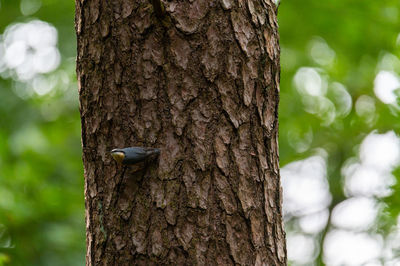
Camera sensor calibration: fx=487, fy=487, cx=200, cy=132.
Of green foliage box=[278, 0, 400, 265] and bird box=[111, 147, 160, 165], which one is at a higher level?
green foliage box=[278, 0, 400, 265]

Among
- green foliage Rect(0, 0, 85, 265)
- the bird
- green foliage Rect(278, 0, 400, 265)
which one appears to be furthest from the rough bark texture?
green foliage Rect(278, 0, 400, 265)

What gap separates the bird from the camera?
1.58 meters

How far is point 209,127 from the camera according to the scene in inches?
64.9

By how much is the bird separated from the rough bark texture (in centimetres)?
4

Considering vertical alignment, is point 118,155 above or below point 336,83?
below

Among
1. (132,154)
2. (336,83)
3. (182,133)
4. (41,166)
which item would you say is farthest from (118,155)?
(336,83)

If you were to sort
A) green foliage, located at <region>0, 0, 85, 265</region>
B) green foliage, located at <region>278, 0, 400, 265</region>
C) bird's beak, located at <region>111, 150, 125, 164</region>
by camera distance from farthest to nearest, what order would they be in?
green foliage, located at <region>278, 0, 400, 265</region>
green foliage, located at <region>0, 0, 85, 265</region>
bird's beak, located at <region>111, 150, 125, 164</region>

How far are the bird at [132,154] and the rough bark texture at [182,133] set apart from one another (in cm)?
4

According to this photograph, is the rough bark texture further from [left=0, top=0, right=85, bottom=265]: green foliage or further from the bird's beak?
[left=0, top=0, right=85, bottom=265]: green foliage

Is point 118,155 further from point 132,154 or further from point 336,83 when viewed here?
point 336,83

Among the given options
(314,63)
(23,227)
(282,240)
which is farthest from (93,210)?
(314,63)

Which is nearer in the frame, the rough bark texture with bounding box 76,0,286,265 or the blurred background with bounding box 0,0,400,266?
the rough bark texture with bounding box 76,0,286,265

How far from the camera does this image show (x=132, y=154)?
159cm

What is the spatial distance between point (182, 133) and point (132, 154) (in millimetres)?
181
